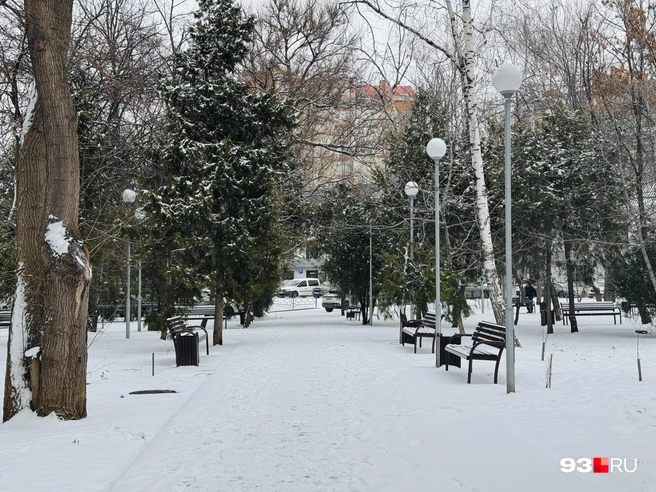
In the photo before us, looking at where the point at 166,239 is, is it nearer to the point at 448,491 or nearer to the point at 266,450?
the point at 266,450

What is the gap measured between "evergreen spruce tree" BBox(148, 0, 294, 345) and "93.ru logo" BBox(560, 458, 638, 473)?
14355 millimetres

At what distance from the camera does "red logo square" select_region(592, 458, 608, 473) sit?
5.98m

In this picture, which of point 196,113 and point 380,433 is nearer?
point 380,433

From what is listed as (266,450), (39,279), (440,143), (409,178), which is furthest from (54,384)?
(409,178)

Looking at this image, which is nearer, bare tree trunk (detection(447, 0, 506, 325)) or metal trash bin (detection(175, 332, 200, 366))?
metal trash bin (detection(175, 332, 200, 366))

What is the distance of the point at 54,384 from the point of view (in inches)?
332

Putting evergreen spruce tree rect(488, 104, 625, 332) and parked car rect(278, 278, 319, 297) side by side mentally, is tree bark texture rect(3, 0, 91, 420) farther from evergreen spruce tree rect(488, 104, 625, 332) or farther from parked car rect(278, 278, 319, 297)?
parked car rect(278, 278, 319, 297)

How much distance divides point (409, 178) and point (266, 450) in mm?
19309

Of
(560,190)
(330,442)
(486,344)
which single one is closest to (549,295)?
(560,190)

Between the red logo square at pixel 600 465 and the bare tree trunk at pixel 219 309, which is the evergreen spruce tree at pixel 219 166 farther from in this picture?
the red logo square at pixel 600 465

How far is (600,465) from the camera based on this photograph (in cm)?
612

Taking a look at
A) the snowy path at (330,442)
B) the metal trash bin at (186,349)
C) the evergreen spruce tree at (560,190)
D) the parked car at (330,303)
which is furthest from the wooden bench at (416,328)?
the parked car at (330,303)

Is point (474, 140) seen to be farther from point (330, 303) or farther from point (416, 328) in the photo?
point (330, 303)

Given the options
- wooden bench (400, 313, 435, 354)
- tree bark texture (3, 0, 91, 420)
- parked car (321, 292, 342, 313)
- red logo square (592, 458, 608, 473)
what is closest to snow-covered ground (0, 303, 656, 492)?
red logo square (592, 458, 608, 473)
